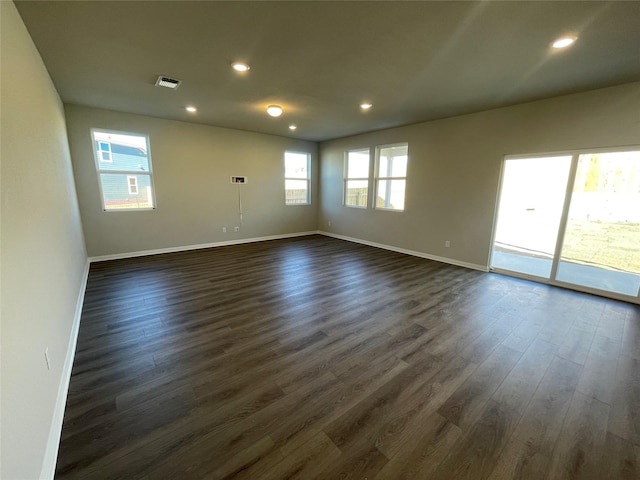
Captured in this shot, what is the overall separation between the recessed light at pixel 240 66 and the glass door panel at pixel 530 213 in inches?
161

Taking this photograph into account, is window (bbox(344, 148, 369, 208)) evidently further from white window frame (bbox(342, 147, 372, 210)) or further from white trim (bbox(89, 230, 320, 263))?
white trim (bbox(89, 230, 320, 263))

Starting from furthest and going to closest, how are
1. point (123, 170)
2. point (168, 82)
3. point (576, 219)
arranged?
point (123, 170) → point (576, 219) → point (168, 82)

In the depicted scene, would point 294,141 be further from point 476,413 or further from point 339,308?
point 476,413

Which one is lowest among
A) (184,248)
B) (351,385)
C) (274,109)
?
(351,385)

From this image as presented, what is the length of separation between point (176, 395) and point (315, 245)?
15.9 feet

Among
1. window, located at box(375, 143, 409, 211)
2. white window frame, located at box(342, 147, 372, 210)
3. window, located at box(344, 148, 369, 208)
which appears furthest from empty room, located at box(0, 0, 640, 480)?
window, located at box(344, 148, 369, 208)

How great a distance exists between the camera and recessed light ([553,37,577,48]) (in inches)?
88.5

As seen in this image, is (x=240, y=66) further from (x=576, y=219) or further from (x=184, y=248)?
(x=576, y=219)

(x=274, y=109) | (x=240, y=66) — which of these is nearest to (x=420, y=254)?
A: (x=274, y=109)

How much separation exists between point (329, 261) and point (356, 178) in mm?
2720

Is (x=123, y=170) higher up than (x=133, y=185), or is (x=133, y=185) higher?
(x=123, y=170)

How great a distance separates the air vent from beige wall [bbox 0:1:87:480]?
1.05 metres

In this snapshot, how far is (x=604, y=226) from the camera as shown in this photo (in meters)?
3.54

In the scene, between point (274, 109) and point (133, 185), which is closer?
point (274, 109)
